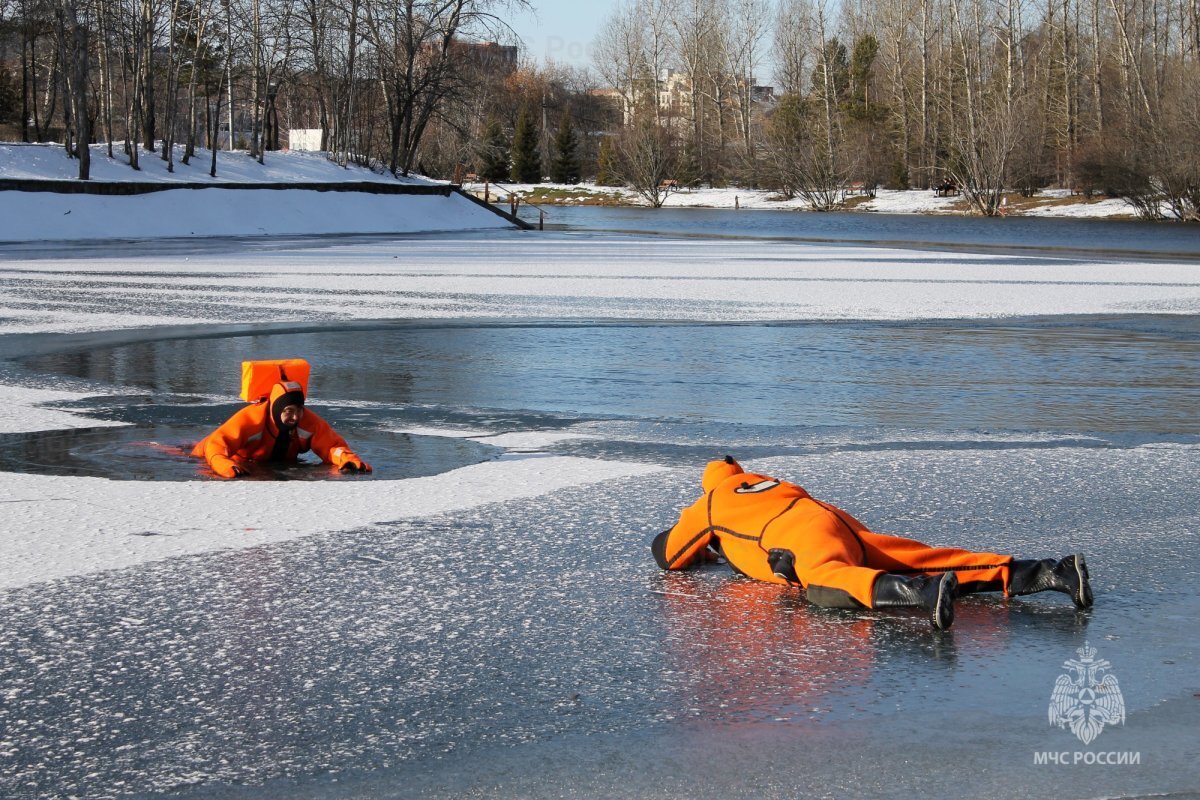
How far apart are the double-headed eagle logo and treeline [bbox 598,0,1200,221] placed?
194ft

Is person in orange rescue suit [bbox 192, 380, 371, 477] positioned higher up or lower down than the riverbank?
lower down

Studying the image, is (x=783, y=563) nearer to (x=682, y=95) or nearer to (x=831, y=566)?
(x=831, y=566)

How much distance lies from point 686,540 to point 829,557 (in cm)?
63

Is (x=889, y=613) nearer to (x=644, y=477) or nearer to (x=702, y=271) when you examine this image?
(x=644, y=477)

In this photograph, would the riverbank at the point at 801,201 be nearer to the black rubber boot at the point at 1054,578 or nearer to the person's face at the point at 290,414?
the person's face at the point at 290,414

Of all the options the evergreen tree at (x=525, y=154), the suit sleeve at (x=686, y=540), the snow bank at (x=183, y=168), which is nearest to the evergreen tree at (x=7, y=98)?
the snow bank at (x=183, y=168)

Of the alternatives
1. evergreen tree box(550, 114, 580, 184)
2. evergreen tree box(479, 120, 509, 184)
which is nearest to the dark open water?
evergreen tree box(479, 120, 509, 184)

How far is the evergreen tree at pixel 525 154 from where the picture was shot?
110 metres

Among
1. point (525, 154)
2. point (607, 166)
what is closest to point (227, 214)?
point (607, 166)

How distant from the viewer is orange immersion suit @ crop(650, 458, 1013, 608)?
497cm

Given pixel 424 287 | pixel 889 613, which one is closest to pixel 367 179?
pixel 424 287

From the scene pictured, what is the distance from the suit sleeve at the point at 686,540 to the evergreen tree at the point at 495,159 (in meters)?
97.7

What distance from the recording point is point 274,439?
296 inches

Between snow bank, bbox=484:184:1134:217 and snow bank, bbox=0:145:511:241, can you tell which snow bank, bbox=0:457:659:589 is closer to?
snow bank, bbox=0:145:511:241
